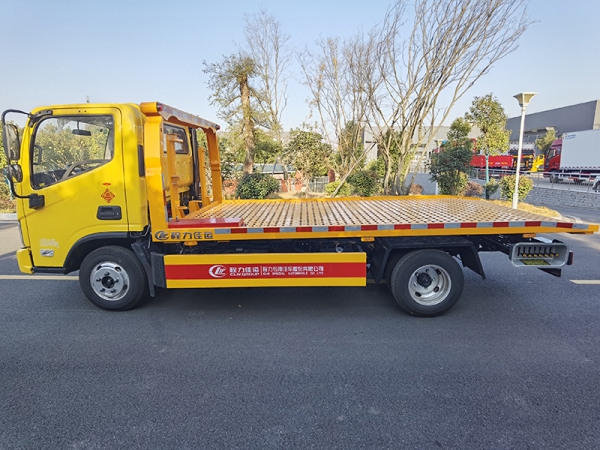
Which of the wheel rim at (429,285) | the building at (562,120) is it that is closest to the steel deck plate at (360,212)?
the wheel rim at (429,285)

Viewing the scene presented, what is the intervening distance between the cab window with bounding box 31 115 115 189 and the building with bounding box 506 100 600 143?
47162 millimetres

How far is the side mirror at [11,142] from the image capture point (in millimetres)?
3889

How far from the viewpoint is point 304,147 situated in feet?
42.7

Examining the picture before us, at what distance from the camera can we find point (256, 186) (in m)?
12.7

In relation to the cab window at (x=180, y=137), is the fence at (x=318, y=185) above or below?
below

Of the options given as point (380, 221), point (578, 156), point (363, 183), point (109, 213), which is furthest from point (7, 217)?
point (578, 156)

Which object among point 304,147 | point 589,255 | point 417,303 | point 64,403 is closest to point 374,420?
point 417,303

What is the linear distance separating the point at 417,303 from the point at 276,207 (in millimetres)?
2619

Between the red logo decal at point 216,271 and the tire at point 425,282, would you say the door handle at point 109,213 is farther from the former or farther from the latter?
the tire at point 425,282

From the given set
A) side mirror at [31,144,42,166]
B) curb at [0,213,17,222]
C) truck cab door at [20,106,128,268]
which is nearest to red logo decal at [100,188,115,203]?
truck cab door at [20,106,128,268]

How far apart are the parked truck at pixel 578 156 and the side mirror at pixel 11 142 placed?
89.4ft

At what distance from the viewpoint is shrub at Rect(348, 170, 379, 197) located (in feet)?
44.6

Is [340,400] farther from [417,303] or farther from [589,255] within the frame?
[589,255]

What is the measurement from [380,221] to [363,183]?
9390 millimetres
